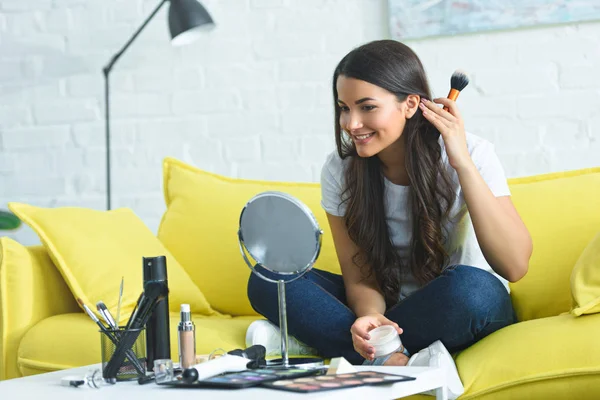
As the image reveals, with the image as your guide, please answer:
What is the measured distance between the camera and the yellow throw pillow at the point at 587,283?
62.0 inches

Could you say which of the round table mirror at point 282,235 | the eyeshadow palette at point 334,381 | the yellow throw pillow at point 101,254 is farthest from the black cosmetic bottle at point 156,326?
the yellow throw pillow at point 101,254

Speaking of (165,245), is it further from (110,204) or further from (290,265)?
(290,265)

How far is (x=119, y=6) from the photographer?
2.93 meters

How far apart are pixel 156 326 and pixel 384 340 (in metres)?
0.43

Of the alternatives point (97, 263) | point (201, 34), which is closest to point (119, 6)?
point (201, 34)

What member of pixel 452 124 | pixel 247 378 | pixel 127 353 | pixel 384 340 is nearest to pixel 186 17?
pixel 452 124

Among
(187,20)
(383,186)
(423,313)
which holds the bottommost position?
(423,313)

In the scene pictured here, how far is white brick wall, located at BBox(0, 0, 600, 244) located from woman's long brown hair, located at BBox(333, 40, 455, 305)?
77 cm

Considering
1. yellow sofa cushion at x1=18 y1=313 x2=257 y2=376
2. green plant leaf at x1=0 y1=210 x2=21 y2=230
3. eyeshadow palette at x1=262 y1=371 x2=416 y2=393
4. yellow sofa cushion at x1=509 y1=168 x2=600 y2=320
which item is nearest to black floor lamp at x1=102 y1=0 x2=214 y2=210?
green plant leaf at x1=0 y1=210 x2=21 y2=230

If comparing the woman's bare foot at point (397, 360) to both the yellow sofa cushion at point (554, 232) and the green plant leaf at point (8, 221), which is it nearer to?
the yellow sofa cushion at point (554, 232)

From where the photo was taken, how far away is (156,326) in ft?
4.32

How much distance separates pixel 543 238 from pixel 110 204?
1.54m

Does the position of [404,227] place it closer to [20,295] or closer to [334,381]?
[334,381]

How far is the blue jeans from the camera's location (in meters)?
1.60
